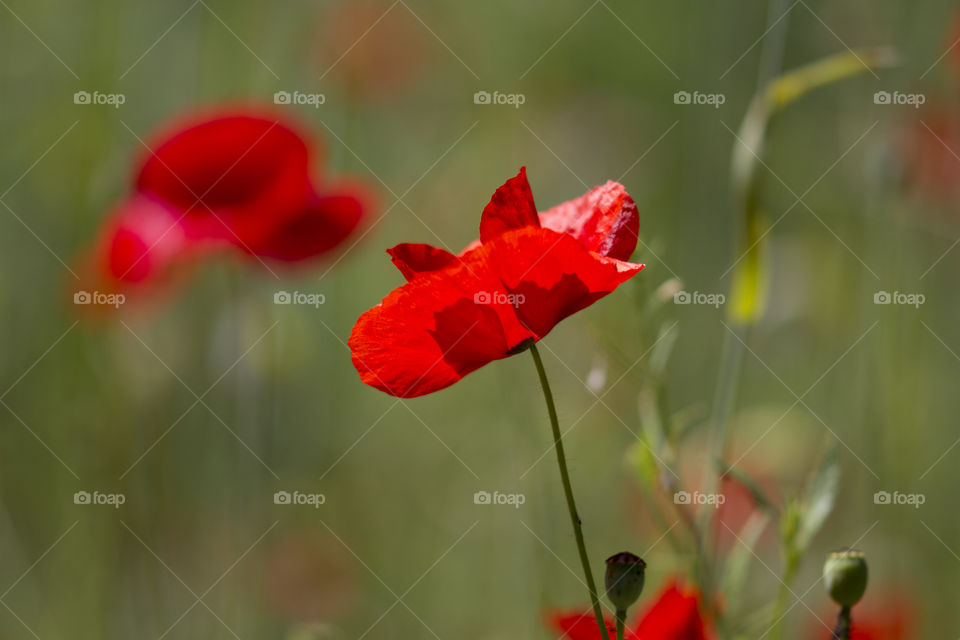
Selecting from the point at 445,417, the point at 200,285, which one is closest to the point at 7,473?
the point at 200,285

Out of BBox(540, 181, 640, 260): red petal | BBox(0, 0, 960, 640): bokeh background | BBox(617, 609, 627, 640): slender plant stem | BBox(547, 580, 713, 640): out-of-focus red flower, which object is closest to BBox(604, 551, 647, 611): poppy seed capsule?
BBox(617, 609, 627, 640): slender plant stem

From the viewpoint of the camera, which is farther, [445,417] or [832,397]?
[445,417]

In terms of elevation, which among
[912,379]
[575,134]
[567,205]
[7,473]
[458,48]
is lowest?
[7,473]

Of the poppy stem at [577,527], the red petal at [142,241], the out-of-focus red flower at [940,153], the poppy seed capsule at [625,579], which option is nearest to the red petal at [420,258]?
the poppy stem at [577,527]

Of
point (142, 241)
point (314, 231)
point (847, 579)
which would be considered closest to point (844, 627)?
point (847, 579)

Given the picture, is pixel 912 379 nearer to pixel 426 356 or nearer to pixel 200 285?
pixel 426 356

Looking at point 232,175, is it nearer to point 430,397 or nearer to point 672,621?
Result: point 672,621
